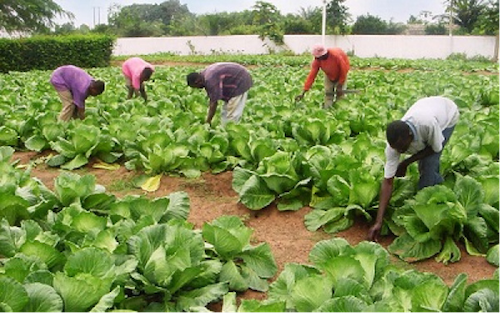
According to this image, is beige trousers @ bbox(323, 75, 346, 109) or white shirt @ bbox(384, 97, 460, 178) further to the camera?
beige trousers @ bbox(323, 75, 346, 109)

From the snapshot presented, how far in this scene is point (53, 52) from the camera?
2548cm

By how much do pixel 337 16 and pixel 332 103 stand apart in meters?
30.4

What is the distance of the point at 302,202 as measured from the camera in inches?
199

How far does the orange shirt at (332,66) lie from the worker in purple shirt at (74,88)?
3.58m

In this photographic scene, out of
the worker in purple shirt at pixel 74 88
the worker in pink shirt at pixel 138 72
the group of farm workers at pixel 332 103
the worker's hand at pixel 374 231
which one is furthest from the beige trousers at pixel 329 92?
the worker's hand at pixel 374 231

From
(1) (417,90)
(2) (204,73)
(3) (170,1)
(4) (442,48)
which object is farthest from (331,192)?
(3) (170,1)

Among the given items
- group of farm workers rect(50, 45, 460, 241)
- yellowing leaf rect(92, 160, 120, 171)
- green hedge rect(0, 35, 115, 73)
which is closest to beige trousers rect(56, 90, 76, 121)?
group of farm workers rect(50, 45, 460, 241)

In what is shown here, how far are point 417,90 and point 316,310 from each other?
9.77m

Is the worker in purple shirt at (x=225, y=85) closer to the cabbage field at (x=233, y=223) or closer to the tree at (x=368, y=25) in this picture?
the cabbage field at (x=233, y=223)

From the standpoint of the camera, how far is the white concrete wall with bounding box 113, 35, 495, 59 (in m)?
34.8

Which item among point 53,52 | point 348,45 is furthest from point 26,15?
point 348,45

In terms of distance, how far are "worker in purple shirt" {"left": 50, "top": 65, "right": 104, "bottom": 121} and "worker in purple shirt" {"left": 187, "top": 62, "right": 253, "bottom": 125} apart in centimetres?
140

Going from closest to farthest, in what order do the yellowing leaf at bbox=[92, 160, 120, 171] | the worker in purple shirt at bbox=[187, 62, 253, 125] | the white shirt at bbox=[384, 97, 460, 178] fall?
the white shirt at bbox=[384, 97, 460, 178], the yellowing leaf at bbox=[92, 160, 120, 171], the worker in purple shirt at bbox=[187, 62, 253, 125]

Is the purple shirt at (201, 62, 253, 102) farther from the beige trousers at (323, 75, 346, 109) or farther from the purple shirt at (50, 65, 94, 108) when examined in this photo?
the beige trousers at (323, 75, 346, 109)
